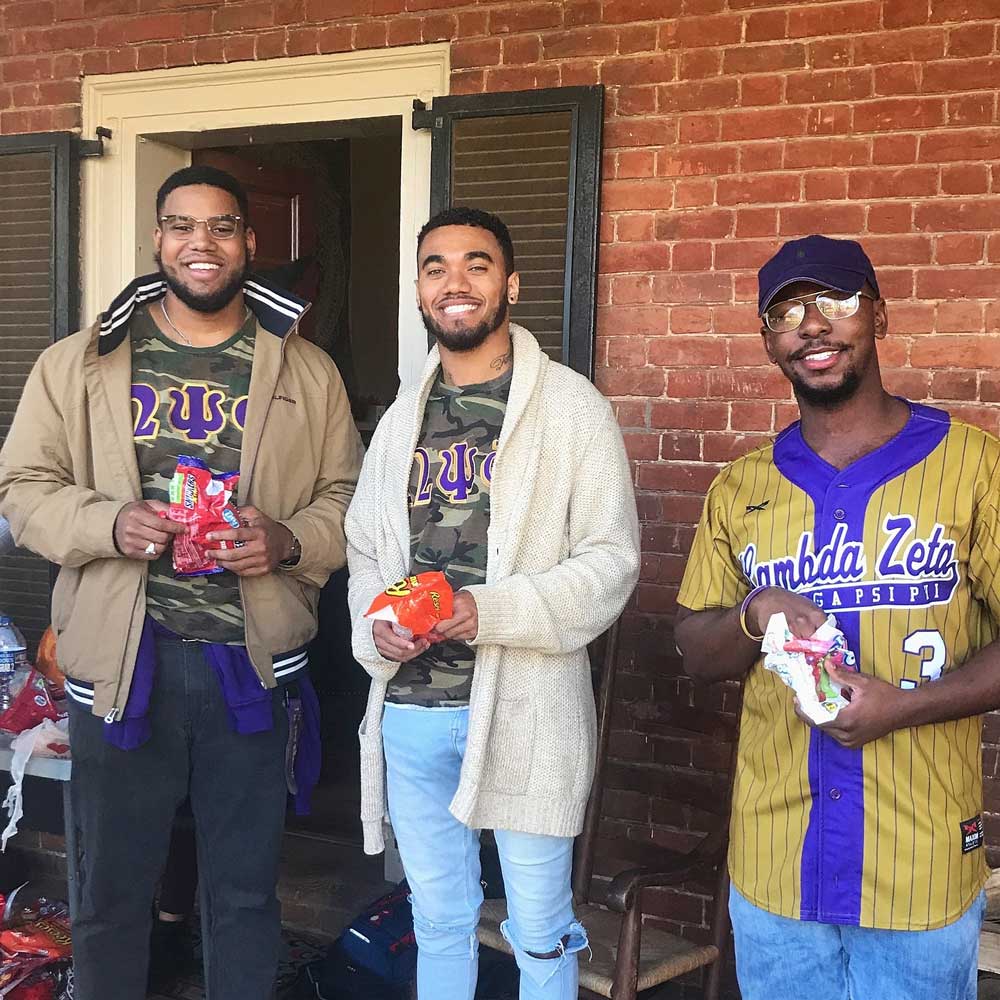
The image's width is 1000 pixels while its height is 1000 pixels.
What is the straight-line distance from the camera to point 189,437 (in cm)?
287

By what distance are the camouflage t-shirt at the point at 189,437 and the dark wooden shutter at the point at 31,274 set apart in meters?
Result: 1.52

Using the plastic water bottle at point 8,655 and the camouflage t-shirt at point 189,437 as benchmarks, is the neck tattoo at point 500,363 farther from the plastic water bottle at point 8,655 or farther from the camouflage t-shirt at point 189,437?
the plastic water bottle at point 8,655

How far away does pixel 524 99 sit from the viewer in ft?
11.7

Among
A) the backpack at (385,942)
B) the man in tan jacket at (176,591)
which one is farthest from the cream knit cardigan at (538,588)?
the backpack at (385,942)

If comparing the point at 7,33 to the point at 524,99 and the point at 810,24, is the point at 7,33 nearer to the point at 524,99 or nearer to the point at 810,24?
the point at 524,99

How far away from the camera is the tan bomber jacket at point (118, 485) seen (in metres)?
2.80

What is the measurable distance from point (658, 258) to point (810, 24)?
763 mm

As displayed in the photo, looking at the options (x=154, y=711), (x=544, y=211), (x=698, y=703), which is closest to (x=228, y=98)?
(x=544, y=211)

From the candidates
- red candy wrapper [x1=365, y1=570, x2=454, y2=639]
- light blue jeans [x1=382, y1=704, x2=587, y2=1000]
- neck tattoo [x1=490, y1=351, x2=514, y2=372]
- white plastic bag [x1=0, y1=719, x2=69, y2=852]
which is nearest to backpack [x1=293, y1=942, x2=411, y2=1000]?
light blue jeans [x1=382, y1=704, x2=587, y2=1000]

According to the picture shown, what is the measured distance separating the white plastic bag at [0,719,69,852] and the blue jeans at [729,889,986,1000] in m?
2.25

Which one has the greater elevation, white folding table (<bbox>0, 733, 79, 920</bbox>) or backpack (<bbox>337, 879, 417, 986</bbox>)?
white folding table (<bbox>0, 733, 79, 920</bbox>)

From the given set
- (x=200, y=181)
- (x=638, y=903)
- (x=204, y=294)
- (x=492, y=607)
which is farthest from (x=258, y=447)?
(x=638, y=903)

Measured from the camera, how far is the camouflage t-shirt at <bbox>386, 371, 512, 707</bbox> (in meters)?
2.62

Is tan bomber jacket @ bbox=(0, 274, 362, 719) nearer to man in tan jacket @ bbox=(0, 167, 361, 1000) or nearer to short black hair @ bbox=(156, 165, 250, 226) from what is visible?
man in tan jacket @ bbox=(0, 167, 361, 1000)
